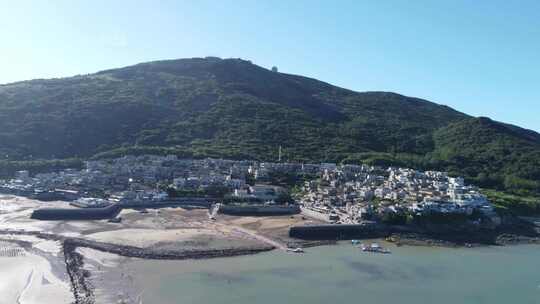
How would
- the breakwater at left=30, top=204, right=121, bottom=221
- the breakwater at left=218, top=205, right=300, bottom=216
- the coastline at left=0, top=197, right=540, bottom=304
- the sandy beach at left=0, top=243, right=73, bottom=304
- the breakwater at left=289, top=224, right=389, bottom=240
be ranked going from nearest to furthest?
the sandy beach at left=0, top=243, right=73, bottom=304
the coastline at left=0, top=197, right=540, bottom=304
the breakwater at left=289, top=224, right=389, bottom=240
the breakwater at left=30, top=204, right=121, bottom=221
the breakwater at left=218, top=205, right=300, bottom=216

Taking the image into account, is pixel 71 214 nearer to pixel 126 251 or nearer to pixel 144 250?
pixel 126 251

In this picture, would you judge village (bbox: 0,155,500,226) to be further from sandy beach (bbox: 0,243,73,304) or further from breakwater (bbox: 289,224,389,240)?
sandy beach (bbox: 0,243,73,304)

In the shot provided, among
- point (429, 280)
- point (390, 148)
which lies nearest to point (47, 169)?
point (429, 280)

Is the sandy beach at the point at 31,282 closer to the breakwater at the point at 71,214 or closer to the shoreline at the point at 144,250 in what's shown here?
the shoreline at the point at 144,250

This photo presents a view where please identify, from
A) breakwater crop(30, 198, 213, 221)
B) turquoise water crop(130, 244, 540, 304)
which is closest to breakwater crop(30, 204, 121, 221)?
breakwater crop(30, 198, 213, 221)

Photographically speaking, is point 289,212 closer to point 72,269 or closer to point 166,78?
point 72,269

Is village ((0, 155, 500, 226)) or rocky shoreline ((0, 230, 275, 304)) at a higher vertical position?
village ((0, 155, 500, 226))

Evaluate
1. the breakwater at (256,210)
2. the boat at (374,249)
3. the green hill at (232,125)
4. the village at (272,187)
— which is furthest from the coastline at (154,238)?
the green hill at (232,125)
